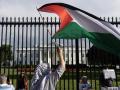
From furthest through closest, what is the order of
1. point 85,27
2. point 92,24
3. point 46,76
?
point 85,27 < point 92,24 < point 46,76

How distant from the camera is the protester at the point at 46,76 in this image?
6.21 m

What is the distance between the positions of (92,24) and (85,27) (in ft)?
0.75

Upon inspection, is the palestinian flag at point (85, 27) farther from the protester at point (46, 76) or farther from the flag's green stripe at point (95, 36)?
the protester at point (46, 76)

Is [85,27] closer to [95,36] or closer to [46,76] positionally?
[95,36]

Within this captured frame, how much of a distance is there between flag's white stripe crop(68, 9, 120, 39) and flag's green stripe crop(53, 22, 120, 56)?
0.28 feet

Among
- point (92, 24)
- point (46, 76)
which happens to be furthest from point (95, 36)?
point (46, 76)

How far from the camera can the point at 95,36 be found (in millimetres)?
8008

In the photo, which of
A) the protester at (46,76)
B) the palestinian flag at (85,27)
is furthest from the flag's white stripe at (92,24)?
the protester at (46,76)

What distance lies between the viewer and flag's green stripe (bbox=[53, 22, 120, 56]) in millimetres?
7547

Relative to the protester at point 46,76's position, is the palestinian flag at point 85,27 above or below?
above

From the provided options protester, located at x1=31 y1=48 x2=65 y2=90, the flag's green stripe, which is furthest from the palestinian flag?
protester, located at x1=31 y1=48 x2=65 y2=90

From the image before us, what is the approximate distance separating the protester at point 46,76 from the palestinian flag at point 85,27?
65.5 inches

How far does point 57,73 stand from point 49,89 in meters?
0.29

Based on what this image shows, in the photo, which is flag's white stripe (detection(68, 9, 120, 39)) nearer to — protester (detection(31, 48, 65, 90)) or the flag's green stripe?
the flag's green stripe
